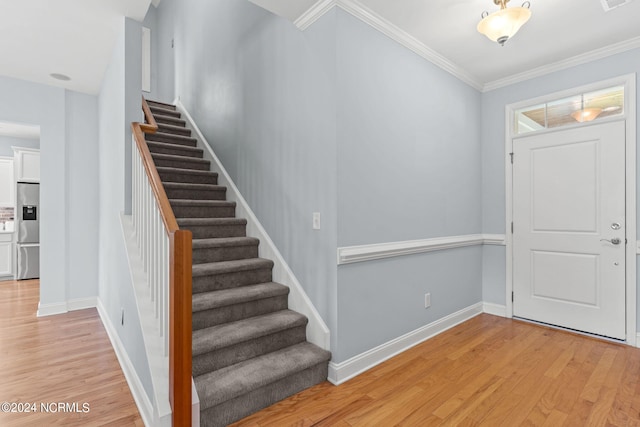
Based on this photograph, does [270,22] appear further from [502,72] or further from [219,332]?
[219,332]

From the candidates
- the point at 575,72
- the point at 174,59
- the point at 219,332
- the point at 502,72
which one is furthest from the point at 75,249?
the point at 575,72

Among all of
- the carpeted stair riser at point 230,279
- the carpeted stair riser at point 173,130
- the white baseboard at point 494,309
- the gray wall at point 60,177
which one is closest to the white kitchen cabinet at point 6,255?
the gray wall at point 60,177

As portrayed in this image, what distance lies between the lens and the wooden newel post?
1.53 metres

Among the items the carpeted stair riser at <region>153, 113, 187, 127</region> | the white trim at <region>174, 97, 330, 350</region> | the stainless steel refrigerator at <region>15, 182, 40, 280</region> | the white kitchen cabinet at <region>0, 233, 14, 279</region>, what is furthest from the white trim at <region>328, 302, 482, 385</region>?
the white kitchen cabinet at <region>0, 233, 14, 279</region>

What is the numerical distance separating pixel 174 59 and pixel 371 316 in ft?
19.2

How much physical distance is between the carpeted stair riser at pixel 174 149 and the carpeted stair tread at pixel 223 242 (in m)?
1.63

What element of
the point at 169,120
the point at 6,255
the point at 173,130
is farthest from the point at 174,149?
the point at 6,255

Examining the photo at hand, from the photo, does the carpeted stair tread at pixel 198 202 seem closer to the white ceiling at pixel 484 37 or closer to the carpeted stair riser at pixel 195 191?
the carpeted stair riser at pixel 195 191

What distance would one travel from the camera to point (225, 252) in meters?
2.92

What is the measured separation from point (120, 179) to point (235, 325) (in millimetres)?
1640

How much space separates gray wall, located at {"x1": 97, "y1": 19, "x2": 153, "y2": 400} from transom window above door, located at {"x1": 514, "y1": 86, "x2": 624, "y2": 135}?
12.8ft

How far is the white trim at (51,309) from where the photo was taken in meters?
3.78

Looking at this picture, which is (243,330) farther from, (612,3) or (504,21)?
(612,3)

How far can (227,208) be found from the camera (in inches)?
137
